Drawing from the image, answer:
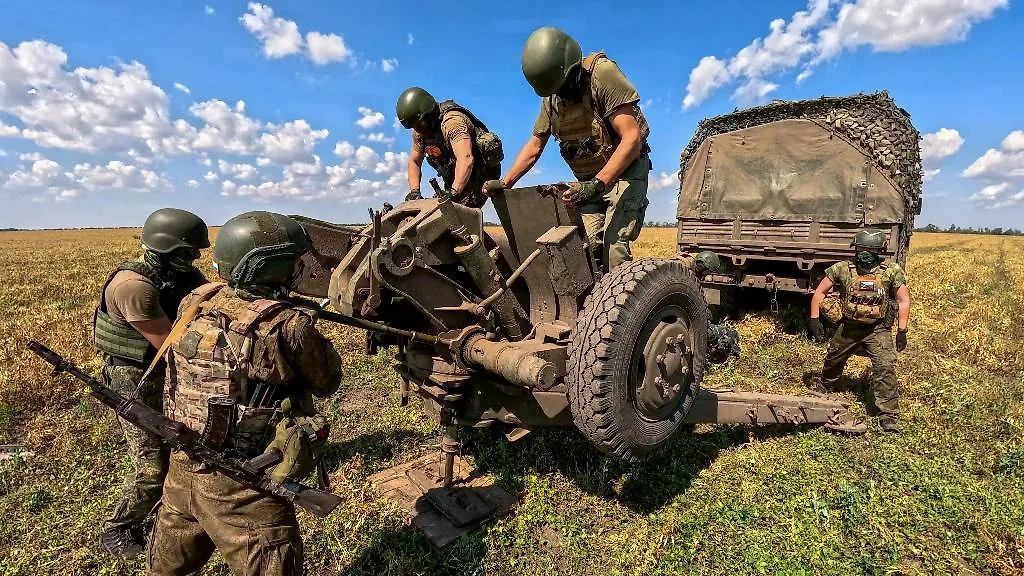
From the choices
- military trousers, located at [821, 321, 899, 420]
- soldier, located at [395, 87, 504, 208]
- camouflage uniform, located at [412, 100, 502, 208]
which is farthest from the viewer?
military trousers, located at [821, 321, 899, 420]

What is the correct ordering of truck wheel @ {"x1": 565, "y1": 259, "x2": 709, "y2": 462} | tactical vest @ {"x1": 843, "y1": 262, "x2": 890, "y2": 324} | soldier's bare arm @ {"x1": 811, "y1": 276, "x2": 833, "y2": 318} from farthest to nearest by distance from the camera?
1. soldier's bare arm @ {"x1": 811, "y1": 276, "x2": 833, "y2": 318}
2. tactical vest @ {"x1": 843, "y1": 262, "x2": 890, "y2": 324}
3. truck wheel @ {"x1": 565, "y1": 259, "x2": 709, "y2": 462}

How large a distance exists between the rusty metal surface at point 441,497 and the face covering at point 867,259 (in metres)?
4.29

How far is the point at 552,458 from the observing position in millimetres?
4367

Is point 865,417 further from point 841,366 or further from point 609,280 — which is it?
point 609,280

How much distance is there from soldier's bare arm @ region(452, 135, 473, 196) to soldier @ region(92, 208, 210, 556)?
5.90 feet

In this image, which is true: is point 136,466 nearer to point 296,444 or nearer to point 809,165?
point 296,444

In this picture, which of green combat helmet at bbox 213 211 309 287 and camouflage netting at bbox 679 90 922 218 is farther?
camouflage netting at bbox 679 90 922 218

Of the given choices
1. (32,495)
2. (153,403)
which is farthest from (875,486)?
(32,495)

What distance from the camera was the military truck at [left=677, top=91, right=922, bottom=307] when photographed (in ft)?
24.5

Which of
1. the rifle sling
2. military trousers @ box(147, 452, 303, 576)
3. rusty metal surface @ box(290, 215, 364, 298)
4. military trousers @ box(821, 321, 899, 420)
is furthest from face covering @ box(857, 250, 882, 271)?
the rifle sling

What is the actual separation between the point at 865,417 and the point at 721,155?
5329 millimetres

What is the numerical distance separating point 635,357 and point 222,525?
2193mm

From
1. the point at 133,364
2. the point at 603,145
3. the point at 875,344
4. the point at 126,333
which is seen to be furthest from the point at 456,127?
the point at 875,344

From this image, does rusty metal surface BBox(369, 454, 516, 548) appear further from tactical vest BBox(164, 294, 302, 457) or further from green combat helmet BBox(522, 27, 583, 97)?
green combat helmet BBox(522, 27, 583, 97)
